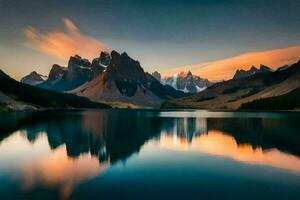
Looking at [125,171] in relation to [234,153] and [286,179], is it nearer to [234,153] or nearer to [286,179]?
[286,179]

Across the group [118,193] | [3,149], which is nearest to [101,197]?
[118,193]

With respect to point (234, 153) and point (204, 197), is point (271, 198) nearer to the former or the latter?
point (204, 197)

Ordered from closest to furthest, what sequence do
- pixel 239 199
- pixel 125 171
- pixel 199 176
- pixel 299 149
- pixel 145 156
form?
pixel 239 199, pixel 199 176, pixel 125 171, pixel 145 156, pixel 299 149

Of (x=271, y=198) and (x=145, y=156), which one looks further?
(x=145, y=156)

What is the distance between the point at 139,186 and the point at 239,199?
10.2 metres

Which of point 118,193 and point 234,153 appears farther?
point 234,153

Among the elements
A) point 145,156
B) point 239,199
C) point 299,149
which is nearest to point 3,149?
point 145,156

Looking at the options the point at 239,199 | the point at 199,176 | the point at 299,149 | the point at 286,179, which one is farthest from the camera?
the point at 299,149

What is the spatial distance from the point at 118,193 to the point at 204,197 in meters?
7.90

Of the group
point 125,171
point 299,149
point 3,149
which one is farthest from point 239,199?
point 3,149

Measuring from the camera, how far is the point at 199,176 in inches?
1590

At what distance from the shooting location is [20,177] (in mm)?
38000

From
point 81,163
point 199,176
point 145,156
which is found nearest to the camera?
point 199,176

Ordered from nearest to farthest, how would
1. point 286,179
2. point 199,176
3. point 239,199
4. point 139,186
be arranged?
point 239,199 → point 139,186 → point 286,179 → point 199,176
